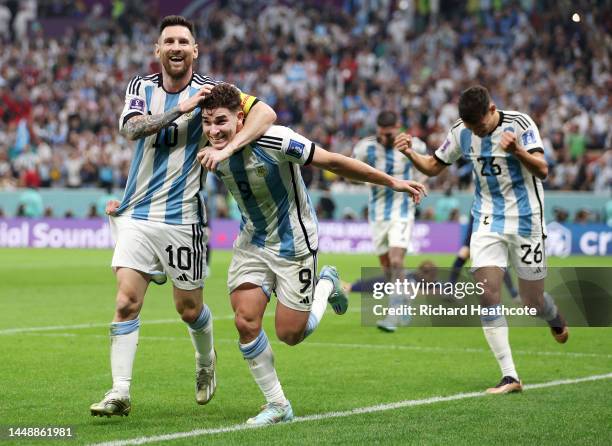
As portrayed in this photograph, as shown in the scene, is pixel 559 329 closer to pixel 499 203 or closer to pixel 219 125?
pixel 499 203

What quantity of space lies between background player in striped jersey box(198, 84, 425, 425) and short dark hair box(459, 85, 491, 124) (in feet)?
5.55

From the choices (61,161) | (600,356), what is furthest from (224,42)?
(600,356)

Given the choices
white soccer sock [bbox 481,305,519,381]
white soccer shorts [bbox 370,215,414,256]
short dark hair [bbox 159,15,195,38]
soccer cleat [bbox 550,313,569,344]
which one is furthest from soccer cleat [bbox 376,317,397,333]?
short dark hair [bbox 159,15,195,38]

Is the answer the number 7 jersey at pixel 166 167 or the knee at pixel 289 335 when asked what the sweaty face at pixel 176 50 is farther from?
the knee at pixel 289 335

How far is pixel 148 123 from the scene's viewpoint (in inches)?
285

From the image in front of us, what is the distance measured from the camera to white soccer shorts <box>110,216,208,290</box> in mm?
7516

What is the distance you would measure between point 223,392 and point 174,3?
3335 cm

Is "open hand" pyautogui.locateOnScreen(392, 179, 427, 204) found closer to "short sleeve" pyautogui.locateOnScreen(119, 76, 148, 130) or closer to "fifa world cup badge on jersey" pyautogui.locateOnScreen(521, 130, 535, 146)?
"short sleeve" pyautogui.locateOnScreen(119, 76, 148, 130)

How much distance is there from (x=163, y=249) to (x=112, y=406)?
3.74 ft

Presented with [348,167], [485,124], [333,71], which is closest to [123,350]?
[348,167]

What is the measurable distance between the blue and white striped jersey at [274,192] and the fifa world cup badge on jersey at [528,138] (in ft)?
7.28

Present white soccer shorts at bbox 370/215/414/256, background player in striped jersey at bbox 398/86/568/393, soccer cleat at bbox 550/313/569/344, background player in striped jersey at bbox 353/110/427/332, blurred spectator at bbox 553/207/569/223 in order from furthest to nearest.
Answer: blurred spectator at bbox 553/207/569/223 < white soccer shorts at bbox 370/215/414/256 < background player in striped jersey at bbox 353/110/427/332 < soccer cleat at bbox 550/313/569/344 < background player in striped jersey at bbox 398/86/568/393

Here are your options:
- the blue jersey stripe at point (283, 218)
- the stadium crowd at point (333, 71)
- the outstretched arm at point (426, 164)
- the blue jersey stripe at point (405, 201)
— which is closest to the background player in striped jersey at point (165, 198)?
the blue jersey stripe at point (283, 218)

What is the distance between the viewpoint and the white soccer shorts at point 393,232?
13.8m
